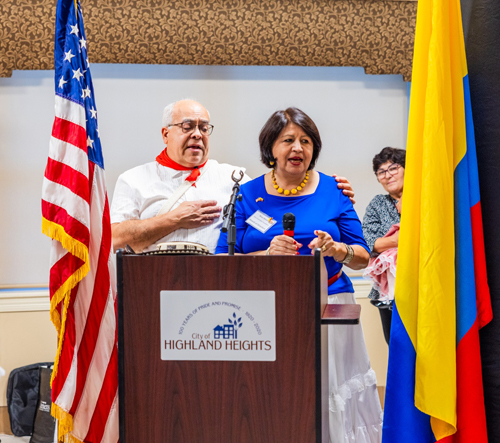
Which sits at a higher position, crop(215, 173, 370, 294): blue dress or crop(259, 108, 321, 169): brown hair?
crop(259, 108, 321, 169): brown hair

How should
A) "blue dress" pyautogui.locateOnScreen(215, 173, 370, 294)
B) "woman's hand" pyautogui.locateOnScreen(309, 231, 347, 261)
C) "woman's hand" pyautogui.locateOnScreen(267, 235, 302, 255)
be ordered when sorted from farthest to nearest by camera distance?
"blue dress" pyautogui.locateOnScreen(215, 173, 370, 294), "woman's hand" pyautogui.locateOnScreen(309, 231, 347, 261), "woman's hand" pyautogui.locateOnScreen(267, 235, 302, 255)

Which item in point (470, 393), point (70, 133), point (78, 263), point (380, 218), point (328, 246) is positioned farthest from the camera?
point (380, 218)

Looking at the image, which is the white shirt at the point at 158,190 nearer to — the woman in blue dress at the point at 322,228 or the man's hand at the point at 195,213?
the man's hand at the point at 195,213

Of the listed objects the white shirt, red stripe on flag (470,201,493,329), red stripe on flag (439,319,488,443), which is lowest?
red stripe on flag (439,319,488,443)

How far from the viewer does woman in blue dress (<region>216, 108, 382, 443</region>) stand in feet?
7.13

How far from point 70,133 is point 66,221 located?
→ 37 cm

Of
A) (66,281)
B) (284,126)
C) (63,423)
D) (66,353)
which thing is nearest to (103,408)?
(63,423)

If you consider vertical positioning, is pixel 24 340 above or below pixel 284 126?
below

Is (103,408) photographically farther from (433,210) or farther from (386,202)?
(386,202)

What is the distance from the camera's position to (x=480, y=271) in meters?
1.46

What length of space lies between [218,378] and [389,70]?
10.5 feet

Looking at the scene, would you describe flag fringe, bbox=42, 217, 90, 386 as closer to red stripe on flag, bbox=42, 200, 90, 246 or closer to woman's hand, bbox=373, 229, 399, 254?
red stripe on flag, bbox=42, 200, 90, 246

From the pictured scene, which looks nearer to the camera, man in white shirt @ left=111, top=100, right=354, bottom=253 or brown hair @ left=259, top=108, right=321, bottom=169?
brown hair @ left=259, top=108, right=321, bottom=169

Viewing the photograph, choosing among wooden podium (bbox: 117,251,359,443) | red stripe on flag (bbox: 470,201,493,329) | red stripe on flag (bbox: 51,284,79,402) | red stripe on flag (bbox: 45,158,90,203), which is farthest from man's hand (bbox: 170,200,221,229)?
red stripe on flag (bbox: 470,201,493,329)
